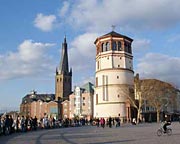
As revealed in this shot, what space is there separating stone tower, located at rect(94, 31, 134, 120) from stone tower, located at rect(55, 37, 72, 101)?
84.8 m

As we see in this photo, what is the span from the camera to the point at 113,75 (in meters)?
77.2

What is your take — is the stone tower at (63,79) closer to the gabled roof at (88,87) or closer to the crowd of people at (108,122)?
the gabled roof at (88,87)

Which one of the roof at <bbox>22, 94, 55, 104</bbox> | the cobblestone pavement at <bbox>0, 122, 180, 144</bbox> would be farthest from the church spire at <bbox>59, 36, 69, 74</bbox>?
the cobblestone pavement at <bbox>0, 122, 180, 144</bbox>

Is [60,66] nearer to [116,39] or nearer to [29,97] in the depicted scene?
[29,97]

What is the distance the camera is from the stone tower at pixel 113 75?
3009 inches

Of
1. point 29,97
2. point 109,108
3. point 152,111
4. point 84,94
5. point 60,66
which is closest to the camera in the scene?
point 109,108

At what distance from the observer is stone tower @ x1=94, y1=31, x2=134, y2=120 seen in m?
76.4

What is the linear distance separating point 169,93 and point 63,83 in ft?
298

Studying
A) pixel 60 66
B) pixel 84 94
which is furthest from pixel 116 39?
pixel 60 66

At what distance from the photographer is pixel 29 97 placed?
621ft

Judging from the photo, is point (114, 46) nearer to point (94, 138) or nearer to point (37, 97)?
point (94, 138)

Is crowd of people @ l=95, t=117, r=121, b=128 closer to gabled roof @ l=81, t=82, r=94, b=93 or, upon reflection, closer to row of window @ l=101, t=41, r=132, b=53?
row of window @ l=101, t=41, r=132, b=53

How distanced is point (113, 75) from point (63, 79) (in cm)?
9185

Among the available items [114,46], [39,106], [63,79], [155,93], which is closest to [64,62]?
[63,79]
